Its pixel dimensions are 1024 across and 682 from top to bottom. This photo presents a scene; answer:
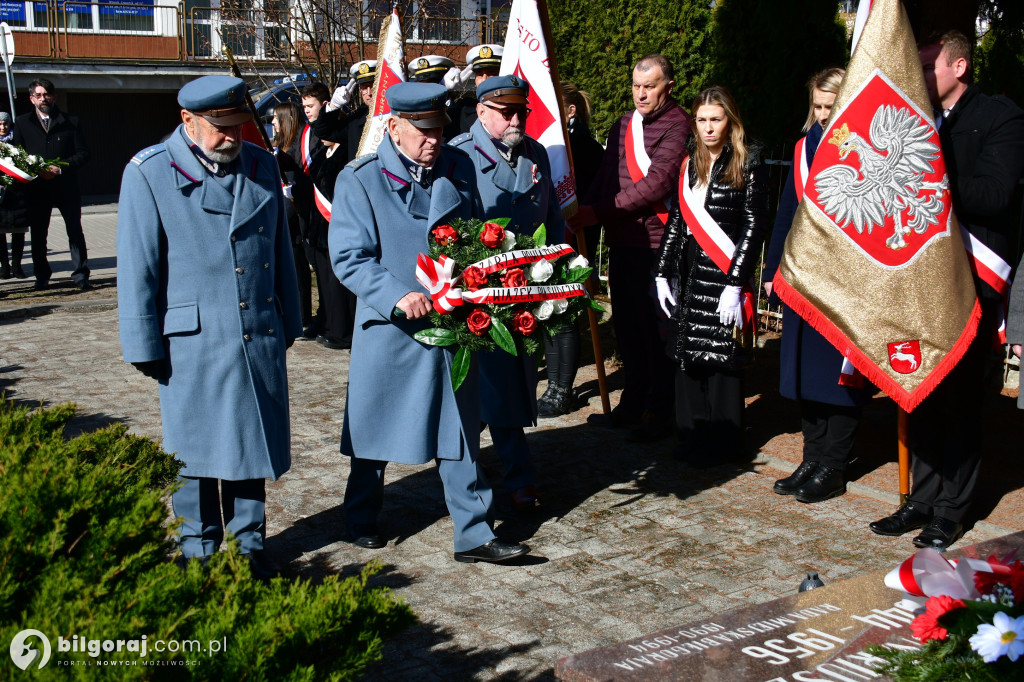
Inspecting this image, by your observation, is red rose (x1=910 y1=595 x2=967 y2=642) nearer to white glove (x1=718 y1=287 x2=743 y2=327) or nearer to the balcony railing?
white glove (x1=718 y1=287 x2=743 y2=327)

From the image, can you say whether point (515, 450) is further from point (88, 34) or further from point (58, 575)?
point (88, 34)

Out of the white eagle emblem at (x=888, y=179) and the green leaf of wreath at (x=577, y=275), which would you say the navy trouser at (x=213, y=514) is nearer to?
the green leaf of wreath at (x=577, y=275)

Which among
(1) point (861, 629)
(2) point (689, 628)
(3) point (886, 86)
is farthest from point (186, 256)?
(3) point (886, 86)

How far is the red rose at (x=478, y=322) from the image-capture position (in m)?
4.39

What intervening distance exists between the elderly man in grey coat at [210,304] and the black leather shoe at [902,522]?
9.56 ft

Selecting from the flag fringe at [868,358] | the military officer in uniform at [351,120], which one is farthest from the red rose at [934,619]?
the military officer in uniform at [351,120]

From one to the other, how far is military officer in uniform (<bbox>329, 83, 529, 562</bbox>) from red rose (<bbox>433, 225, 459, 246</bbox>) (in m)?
0.26

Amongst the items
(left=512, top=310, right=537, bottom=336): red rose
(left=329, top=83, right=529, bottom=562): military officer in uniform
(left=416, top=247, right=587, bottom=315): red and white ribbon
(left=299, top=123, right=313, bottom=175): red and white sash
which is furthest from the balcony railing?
(left=512, top=310, right=537, bottom=336): red rose

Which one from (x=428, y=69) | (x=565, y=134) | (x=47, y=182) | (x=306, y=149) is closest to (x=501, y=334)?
(x=565, y=134)

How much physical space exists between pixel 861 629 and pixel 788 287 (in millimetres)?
2665

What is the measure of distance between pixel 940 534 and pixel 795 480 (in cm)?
96

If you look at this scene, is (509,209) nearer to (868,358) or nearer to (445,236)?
(445,236)

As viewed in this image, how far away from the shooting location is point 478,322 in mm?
4402

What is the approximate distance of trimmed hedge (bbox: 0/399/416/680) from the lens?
2.28 meters
